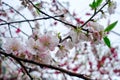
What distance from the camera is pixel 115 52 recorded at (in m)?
4.84

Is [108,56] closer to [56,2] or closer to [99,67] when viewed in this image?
[99,67]

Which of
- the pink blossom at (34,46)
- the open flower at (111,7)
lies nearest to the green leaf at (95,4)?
the open flower at (111,7)

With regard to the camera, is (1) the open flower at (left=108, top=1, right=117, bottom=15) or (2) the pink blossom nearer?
(2) the pink blossom

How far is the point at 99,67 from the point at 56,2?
2.44 metres

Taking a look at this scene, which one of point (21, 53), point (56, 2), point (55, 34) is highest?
point (56, 2)

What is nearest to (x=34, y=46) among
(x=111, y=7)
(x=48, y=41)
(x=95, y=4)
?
(x=48, y=41)

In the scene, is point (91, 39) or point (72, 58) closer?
point (91, 39)

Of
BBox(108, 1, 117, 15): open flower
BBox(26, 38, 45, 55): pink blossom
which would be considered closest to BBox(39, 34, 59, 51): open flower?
BBox(26, 38, 45, 55): pink blossom

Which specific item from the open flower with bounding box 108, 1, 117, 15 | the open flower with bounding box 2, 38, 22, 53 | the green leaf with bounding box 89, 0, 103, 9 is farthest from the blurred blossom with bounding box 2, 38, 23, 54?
the open flower with bounding box 108, 1, 117, 15

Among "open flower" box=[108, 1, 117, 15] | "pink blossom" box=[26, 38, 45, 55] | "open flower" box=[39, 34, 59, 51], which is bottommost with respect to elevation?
"pink blossom" box=[26, 38, 45, 55]

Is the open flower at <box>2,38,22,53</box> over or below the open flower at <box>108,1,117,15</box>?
below

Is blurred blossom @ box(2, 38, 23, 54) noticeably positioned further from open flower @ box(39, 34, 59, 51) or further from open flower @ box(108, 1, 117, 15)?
open flower @ box(108, 1, 117, 15)

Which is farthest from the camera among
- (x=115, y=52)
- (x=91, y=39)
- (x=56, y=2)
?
(x=115, y=52)

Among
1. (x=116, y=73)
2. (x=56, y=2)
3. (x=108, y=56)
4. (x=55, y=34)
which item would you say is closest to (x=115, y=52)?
(x=108, y=56)
